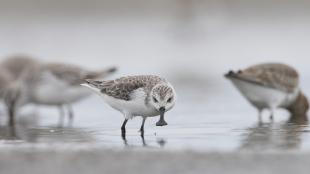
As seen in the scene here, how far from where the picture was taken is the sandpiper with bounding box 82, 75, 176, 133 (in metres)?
Result: 10.9

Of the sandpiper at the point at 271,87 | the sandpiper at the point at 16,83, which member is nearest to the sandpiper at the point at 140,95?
the sandpiper at the point at 271,87

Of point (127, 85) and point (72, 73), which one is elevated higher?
point (72, 73)

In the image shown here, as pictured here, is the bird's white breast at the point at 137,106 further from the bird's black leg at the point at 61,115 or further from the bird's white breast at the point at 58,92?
the bird's white breast at the point at 58,92

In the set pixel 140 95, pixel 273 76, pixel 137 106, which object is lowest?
pixel 137 106

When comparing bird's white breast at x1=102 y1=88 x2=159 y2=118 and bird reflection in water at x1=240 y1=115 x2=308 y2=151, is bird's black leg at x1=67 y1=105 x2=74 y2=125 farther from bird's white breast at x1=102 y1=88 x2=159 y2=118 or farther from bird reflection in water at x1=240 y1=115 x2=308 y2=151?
A: bird reflection in water at x1=240 y1=115 x2=308 y2=151

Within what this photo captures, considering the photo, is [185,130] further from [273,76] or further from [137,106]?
[273,76]

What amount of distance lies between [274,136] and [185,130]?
1.65 metres

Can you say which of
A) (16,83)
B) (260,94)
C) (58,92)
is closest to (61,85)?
(58,92)

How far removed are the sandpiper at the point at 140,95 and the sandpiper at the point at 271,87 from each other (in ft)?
8.53

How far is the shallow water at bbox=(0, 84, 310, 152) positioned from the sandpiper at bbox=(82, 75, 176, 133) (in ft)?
1.31

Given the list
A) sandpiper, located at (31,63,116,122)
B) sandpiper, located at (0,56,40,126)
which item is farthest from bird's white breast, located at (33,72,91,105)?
sandpiper, located at (0,56,40,126)

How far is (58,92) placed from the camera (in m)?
16.7

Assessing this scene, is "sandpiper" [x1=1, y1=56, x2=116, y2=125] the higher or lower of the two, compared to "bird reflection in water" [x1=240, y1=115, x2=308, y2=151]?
higher

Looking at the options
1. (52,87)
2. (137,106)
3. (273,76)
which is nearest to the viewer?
(137,106)
